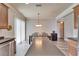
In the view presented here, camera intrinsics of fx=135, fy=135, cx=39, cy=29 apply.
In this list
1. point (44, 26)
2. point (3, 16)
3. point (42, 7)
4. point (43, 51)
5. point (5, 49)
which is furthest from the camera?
point (44, 26)

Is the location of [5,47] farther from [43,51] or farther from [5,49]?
[43,51]

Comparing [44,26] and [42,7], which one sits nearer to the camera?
[42,7]

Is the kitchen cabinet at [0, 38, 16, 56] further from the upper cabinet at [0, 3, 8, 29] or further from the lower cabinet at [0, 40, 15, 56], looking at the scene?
the upper cabinet at [0, 3, 8, 29]

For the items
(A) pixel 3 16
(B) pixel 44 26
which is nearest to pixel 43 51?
(A) pixel 3 16

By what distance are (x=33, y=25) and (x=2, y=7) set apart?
9.03 metres

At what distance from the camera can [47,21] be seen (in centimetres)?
1400

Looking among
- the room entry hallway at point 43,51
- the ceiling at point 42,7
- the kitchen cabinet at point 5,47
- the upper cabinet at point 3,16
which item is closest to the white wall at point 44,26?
the ceiling at point 42,7

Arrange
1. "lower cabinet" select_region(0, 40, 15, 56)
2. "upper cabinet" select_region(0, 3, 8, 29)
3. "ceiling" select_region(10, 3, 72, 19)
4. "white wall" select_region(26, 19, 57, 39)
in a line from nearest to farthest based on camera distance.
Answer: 1. "lower cabinet" select_region(0, 40, 15, 56)
2. "upper cabinet" select_region(0, 3, 8, 29)
3. "ceiling" select_region(10, 3, 72, 19)
4. "white wall" select_region(26, 19, 57, 39)

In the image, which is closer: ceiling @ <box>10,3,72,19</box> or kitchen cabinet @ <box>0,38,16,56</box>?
kitchen cabinet @ <box>0,38,16,56</box>

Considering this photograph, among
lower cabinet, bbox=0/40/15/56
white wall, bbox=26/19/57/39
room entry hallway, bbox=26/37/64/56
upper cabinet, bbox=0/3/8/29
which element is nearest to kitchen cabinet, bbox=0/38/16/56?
lower cabinet, bbox=0/40/15/56

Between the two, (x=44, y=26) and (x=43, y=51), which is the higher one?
(x=44, y=26)

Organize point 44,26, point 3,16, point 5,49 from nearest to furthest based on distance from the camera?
1. point 5,49
2. point 3,16
3. point 44,26

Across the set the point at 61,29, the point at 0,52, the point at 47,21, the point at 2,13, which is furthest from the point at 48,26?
the point at 0,52

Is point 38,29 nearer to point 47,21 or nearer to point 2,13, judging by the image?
point 47,21
